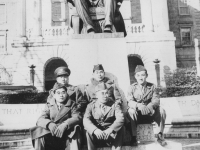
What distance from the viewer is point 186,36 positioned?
3444cm

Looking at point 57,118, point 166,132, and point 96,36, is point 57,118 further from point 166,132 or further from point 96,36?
point 166,132

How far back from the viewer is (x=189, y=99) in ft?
36.8

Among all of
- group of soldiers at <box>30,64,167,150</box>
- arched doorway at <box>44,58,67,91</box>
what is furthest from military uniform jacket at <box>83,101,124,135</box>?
arched doorway at <box>44,58,67,91</box>

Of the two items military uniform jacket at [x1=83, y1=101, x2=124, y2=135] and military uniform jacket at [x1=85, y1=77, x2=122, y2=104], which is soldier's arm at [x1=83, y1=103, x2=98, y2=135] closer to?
military uniform jacket at [x1=83, y1=101, x2=124, y2=135]

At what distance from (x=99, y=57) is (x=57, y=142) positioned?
2718 mm

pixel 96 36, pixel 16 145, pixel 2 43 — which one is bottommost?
pixel 16 145

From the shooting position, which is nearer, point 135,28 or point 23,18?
point 135,28

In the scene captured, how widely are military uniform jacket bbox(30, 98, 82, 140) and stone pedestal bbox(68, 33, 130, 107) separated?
1.62 m

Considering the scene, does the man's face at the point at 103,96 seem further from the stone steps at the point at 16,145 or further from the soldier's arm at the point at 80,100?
the stone steps at the point at 16,145

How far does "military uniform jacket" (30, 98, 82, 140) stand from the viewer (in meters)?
5.18

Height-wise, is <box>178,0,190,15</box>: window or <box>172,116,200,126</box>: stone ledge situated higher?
<box>178,0,190,15</box>: window

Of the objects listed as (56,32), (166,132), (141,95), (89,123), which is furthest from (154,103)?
(56,32)

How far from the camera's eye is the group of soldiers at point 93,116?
5.16 metres

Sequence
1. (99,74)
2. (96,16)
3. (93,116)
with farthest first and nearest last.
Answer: (96,16) → (99,74) → (93,116)
